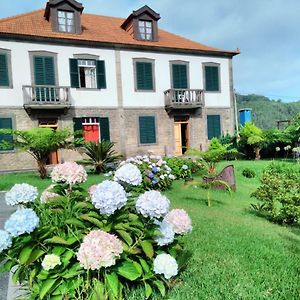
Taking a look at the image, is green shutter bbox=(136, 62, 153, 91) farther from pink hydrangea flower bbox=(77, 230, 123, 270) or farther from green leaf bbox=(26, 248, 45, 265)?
pink hydrangea flower bbox=(77, 230, 123, 270)

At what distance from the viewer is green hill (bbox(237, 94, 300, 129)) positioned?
5353cm

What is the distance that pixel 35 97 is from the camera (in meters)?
15.2

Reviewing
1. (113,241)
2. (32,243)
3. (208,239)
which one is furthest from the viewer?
(208,239)

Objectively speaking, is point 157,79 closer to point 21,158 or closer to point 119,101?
point 119,101

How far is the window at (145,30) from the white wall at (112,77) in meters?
1.30

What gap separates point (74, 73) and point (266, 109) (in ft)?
164

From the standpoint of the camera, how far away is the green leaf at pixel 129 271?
7.28 feet

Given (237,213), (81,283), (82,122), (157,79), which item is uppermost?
(157,79)

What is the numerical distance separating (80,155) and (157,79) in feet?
20.8

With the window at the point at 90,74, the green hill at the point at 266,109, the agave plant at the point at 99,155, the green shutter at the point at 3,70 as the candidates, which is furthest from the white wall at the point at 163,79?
the green hill at the point at 266,109

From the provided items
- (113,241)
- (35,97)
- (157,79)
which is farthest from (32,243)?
(157,79)

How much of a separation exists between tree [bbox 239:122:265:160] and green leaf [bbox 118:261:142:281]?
631 inches

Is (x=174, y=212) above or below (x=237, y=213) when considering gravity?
above

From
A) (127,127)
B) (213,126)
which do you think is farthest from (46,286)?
(213,126)
